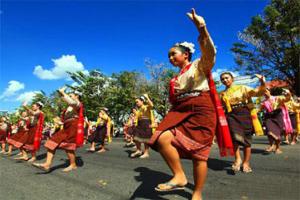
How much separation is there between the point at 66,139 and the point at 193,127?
3.92 meters

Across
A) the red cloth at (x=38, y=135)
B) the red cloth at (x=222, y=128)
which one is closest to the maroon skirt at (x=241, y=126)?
the red cloth at (x=222, y=128)

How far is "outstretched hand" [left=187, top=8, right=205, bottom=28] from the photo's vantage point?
131 inches

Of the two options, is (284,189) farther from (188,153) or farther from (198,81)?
(198,81)

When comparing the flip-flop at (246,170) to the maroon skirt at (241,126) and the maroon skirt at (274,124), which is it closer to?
the maroon skirt at (241,126)

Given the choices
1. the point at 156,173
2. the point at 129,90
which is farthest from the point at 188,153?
the point at 129,90

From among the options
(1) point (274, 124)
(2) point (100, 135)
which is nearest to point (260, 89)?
(1) point (274, 124)

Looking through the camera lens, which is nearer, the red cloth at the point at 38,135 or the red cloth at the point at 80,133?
the red cloth at the point at 80,133

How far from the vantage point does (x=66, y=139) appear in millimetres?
6844

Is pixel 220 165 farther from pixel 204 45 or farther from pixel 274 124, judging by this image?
pixel 204 45

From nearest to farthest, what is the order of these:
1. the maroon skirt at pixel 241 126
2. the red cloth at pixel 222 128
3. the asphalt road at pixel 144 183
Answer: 1. the red cloth at pixel 222 128
2. the asphalt road at pixel 144 183
3. the maroon skirt at pixel 241 126

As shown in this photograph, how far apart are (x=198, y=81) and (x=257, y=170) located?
2.94 m

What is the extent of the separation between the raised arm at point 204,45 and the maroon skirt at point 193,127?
0.38 m

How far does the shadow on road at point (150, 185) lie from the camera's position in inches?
165

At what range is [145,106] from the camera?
995 centimetres
